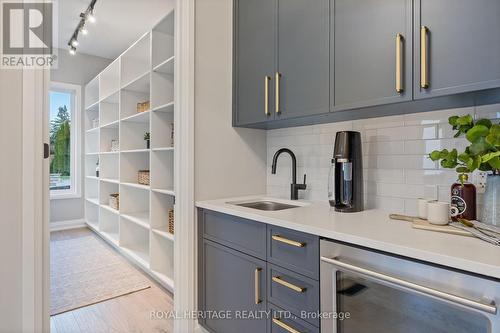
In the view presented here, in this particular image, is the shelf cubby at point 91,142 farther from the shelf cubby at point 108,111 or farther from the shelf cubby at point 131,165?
the shelf cubby at point 131,165

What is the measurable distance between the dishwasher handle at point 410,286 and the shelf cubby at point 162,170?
1968 millimetres

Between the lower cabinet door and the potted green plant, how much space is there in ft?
3.12

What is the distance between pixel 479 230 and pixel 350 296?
521mm

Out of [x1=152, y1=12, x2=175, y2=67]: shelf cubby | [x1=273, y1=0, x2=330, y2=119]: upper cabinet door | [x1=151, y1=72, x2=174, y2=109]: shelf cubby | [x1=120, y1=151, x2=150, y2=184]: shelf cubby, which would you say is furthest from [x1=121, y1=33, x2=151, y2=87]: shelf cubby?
[x1=273, y1=0, x2=330, y2=119]: upper cabinet door

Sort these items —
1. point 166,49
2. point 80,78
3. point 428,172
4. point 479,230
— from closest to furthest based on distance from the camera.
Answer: point 479,230 < point 428,172 < point 166,49 < point 80,78

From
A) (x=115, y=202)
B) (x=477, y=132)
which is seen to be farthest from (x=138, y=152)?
(x=477, y=132)

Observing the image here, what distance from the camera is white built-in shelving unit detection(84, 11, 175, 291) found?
2.72 meters

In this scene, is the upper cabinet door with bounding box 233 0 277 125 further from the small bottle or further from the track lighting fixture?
the track lighting fixture

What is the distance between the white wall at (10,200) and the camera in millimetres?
1288

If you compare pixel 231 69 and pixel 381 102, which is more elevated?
pixel 231 69

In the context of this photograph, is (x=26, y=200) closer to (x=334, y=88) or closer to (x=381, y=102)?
(x=334, y=88)

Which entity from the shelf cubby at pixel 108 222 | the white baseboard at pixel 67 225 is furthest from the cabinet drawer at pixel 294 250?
the white baseboard at pixel 67 225

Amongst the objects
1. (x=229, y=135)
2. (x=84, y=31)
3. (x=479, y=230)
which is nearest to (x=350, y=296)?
(x=479, y=230)

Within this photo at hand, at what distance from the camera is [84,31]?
Result: 3.52 meters
